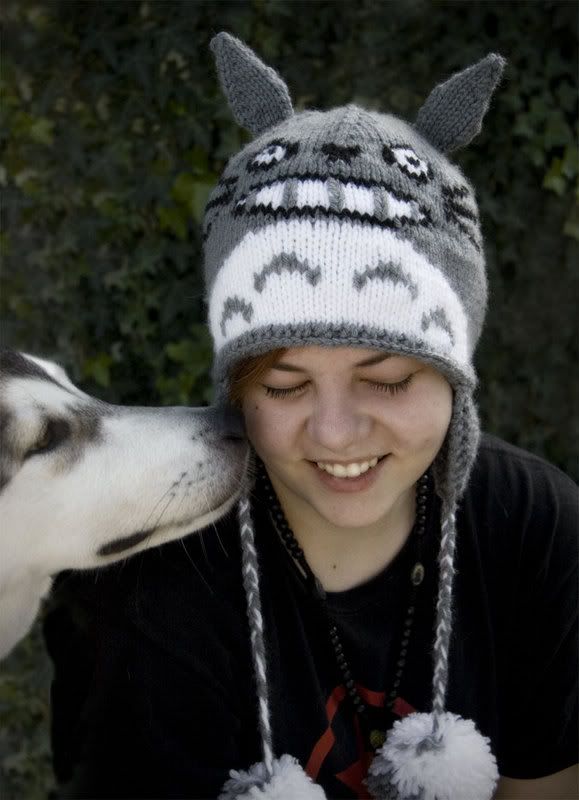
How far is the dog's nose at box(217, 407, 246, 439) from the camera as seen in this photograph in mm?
2182

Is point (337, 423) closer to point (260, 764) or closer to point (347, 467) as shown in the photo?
point (347, 467)

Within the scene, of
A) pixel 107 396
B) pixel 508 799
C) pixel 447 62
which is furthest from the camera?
pixel 107 396

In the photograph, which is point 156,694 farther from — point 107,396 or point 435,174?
point 107,396

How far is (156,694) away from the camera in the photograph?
2016mm

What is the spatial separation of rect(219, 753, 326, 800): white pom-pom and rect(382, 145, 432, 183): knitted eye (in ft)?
3.89

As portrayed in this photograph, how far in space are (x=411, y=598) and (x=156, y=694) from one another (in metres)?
0.59

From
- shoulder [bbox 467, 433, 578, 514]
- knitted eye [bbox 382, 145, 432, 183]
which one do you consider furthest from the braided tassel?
knitted eye [bbox 382, 145, 432, 183]

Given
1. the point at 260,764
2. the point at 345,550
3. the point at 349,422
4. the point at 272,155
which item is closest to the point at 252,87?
the point at 272,155

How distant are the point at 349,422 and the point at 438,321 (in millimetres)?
261

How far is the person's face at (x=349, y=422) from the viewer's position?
1.90m

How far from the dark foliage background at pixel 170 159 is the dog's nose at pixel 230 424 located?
151cm

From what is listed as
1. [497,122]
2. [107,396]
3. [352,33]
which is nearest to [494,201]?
[497,122]

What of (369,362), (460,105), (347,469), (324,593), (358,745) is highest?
(460,105)

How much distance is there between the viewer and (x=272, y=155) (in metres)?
1.93
